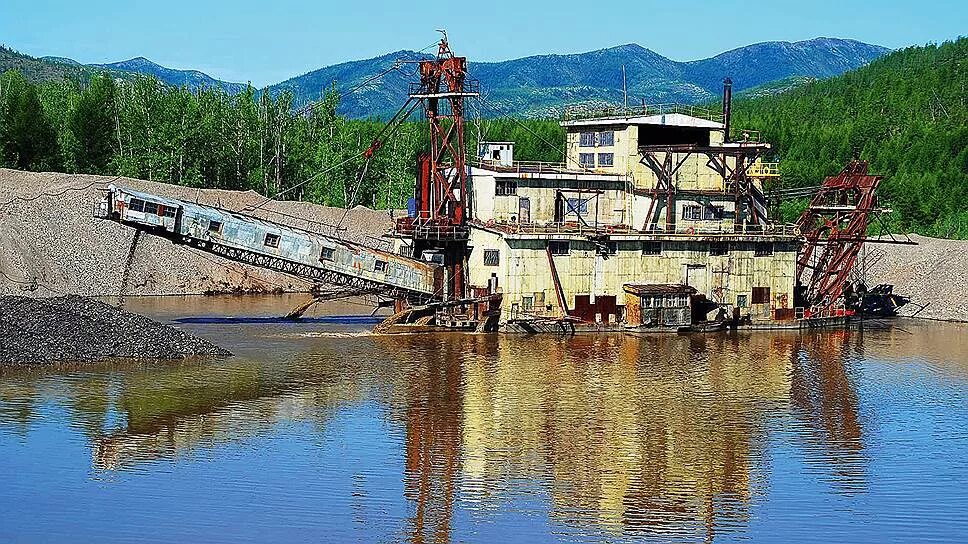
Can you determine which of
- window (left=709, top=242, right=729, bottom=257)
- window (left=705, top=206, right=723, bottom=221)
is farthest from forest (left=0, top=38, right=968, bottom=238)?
window (left=709, top=242, right=729, bottom=257)

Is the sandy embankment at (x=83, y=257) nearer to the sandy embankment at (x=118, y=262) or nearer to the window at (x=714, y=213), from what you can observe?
the sandy embankment at (x=118, y=262)

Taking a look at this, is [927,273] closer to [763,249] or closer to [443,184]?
[763,249]

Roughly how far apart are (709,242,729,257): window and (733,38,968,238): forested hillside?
39.2m

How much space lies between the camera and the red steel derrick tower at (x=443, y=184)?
54.6 m

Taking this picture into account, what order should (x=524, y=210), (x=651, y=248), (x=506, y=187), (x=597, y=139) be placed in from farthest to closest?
(x=597, y=139)
(x=524, y=210)
(x=506, y=187)
(x=651, y=248)

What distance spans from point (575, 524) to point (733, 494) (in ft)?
15.5

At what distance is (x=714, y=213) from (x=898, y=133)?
251 feet

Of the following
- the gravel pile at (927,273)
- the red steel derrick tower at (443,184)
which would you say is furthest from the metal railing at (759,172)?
the red steel derrick tower at (443,184)

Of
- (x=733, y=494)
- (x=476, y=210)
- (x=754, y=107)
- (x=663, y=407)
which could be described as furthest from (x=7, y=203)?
(x=754, y=107)

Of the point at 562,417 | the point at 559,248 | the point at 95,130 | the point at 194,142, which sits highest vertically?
the point at 95,130

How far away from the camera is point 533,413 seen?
37.0 m

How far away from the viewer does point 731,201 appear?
192 ft

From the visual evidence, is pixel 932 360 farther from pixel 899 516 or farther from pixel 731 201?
pixel 899 516

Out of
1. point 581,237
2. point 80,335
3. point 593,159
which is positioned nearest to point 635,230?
point 581,237
